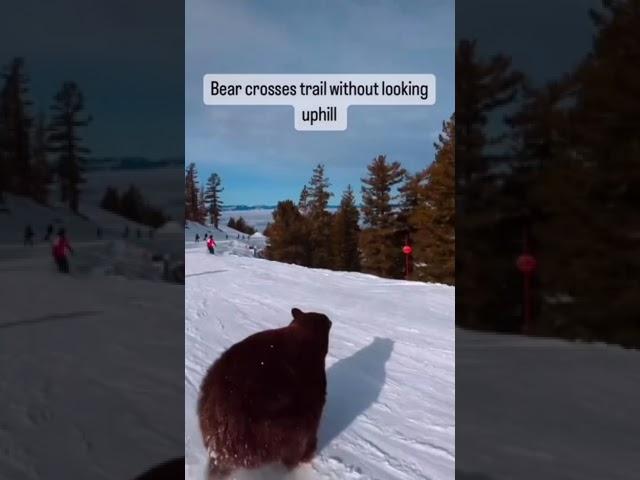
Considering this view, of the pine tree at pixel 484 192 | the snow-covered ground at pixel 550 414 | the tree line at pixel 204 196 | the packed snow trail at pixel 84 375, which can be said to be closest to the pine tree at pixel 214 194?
the tree line at pixel 204 196

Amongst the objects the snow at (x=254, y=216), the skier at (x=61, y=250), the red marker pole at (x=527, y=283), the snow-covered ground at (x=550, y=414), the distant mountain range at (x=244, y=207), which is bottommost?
the snow-covered ground at (x=550, y=414)

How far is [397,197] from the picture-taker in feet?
3.95

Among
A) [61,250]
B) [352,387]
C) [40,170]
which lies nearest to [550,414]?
[352,387]

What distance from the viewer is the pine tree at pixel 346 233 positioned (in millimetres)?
1194

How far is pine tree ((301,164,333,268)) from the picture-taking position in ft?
3.87

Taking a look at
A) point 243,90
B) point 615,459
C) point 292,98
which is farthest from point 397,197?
point 615,459

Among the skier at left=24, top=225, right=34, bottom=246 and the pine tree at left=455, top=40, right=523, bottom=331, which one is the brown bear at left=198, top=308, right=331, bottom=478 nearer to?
the pine tree at left=455, top=40, right=523, bottom=331

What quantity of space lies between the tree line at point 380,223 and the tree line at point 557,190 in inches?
1.8

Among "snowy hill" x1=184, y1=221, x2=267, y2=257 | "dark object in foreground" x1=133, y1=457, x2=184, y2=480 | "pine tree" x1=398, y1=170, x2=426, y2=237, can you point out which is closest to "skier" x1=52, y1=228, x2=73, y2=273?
"snowy hill" x1=184, y1=221, x2=267, y2=257

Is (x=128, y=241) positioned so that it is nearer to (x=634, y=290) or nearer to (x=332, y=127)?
(x=332, y=127)

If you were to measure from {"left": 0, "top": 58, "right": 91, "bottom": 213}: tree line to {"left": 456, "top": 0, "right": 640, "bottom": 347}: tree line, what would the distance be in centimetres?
Answer: 93

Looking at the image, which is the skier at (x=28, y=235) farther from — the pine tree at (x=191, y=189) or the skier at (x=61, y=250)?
the pine tree at (x=191, y=189)

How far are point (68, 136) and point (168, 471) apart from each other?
855 mm

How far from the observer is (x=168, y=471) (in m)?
1.21
